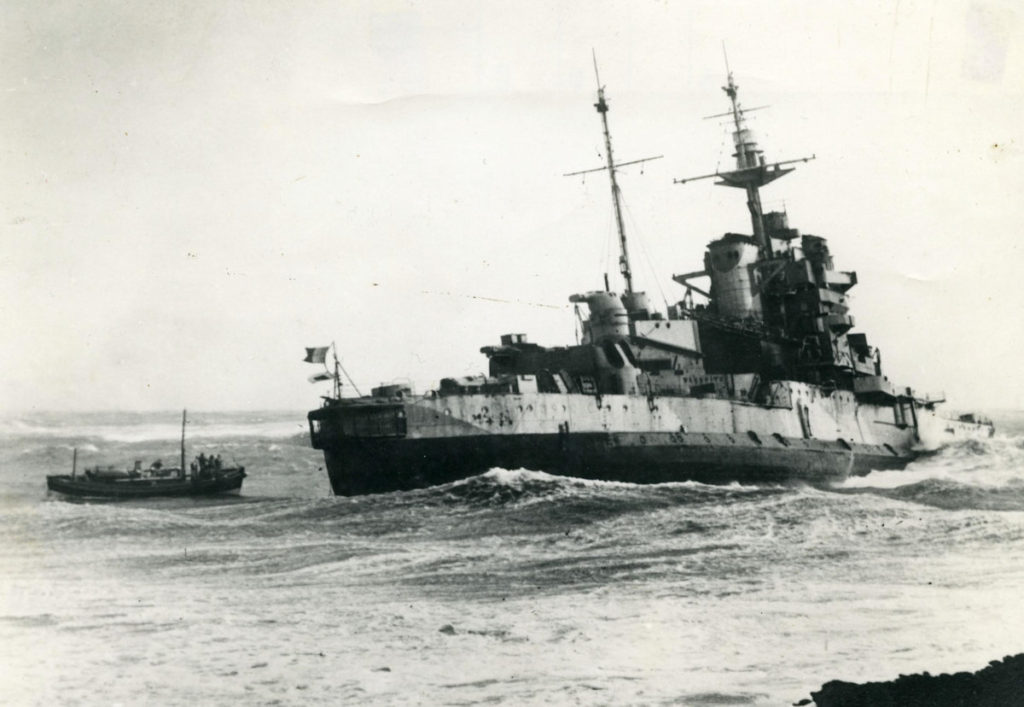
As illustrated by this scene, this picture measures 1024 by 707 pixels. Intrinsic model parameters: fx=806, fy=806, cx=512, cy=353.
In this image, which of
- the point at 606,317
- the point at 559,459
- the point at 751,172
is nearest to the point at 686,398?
the point at 606,317

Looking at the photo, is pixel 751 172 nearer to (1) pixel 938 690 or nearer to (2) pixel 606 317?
(2) pixel 606 317

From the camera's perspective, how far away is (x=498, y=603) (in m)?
7.96

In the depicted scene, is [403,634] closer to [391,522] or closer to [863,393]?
[391,522]

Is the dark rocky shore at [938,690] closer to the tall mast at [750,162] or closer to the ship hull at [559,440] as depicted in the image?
the ship hull at [559,440]

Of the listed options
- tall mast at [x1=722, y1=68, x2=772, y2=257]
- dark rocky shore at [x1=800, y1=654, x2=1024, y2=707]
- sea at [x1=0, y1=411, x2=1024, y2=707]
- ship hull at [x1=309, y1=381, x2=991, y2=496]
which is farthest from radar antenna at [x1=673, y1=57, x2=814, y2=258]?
dark rocky shore at [x1=800, y1=654, x2=1024, y2=707]

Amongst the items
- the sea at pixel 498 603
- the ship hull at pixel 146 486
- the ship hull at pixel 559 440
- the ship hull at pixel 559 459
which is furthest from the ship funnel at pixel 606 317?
the ship hull at pixel 146 486

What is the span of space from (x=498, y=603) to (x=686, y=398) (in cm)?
1420

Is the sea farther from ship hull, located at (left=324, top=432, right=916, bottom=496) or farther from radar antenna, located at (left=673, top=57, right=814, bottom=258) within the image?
radar antenna, located at (left=673, top=57, right=814, bottom=258)

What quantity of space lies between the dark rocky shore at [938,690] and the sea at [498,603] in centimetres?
11

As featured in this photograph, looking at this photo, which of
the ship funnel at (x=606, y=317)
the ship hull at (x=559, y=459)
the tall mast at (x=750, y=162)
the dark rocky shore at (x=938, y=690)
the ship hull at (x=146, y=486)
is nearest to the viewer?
the dark rocky shore at (x=938, y=690)

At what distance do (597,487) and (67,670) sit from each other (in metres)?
12.9

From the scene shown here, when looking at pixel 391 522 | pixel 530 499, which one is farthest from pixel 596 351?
pixel 391 522

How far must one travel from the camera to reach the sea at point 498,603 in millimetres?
5832

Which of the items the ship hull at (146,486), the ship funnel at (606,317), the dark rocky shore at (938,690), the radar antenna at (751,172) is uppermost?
the radar antenna at (751,172)
